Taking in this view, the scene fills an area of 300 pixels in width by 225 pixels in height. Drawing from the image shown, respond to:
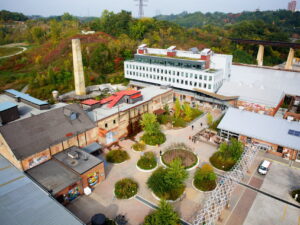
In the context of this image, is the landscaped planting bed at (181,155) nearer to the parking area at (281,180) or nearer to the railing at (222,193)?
the railing at (222,193)

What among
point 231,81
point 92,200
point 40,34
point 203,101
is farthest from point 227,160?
point 40,34

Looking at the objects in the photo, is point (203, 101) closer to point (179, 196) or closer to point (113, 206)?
point (179, 196)

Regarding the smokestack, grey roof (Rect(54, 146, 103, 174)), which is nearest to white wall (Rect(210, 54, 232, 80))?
the smokestack

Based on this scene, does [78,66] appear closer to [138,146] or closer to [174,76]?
[174,76]

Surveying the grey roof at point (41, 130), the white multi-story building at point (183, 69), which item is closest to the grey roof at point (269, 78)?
the white multi-story building at point (183, 69)

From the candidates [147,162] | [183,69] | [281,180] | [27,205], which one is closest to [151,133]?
[147,162]
